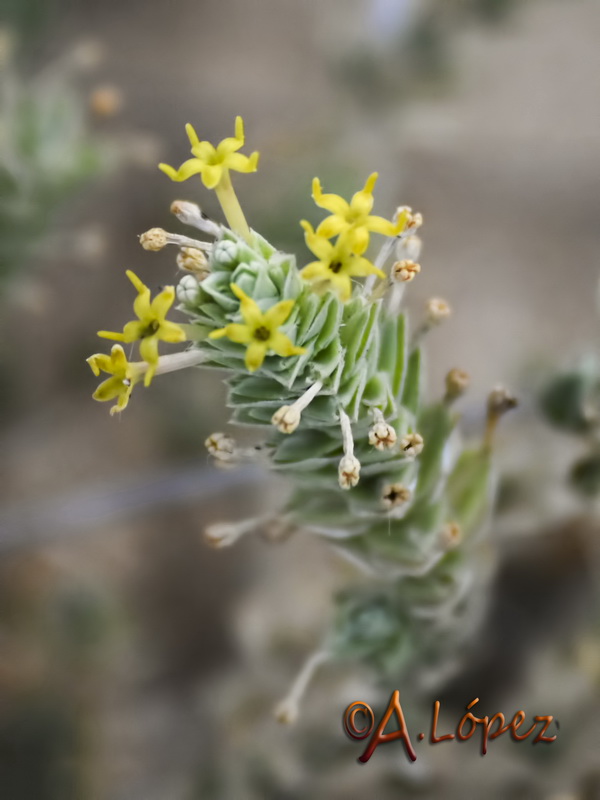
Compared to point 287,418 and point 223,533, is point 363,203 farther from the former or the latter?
point 223,533

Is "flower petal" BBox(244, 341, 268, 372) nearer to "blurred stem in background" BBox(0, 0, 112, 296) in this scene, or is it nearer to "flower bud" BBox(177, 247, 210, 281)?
"flower bud" BBox(177, 247, 210, 281)

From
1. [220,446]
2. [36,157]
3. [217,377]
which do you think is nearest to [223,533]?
[220,446]

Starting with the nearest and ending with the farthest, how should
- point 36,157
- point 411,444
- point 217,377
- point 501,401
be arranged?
1. point 411,444
2. point 501,401
3. point 36,157
4. point 217,377

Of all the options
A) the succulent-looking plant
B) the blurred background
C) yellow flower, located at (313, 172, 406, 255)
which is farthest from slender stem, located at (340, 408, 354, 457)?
the blurred background

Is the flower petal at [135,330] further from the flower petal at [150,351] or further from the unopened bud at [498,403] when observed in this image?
the unopened bud at [498,403]

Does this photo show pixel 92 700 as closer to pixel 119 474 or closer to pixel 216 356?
pixel 119 474

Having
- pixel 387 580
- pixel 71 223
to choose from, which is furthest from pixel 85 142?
pixel 387 580

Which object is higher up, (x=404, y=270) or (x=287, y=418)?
(x=404, y=270)

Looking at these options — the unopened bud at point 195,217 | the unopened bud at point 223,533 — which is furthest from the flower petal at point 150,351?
the unopened bud at point 223,533
